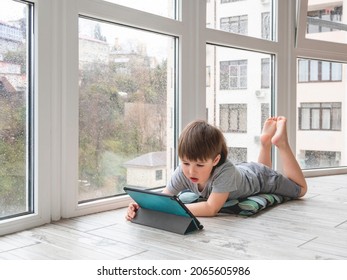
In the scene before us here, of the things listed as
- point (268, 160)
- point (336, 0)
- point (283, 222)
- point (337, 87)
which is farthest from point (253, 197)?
point (336, 0)

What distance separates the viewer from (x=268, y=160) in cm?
207

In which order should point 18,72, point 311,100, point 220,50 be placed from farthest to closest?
point 311,100
point 220,50
point 18,72

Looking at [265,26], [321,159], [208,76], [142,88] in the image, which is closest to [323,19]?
[265,26]

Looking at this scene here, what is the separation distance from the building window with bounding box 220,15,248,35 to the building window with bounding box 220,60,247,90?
16cm

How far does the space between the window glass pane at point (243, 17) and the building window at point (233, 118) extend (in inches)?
15.3

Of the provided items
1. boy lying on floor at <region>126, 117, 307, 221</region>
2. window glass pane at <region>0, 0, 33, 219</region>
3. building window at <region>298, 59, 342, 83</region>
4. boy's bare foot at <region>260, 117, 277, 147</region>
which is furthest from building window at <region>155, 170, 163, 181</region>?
building window at <region>298, 59, 342, 83</region>

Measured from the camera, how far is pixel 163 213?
1434mm

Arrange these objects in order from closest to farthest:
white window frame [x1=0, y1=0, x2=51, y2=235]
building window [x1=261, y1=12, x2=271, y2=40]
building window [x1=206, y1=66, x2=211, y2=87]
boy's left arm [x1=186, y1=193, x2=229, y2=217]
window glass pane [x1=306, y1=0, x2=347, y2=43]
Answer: white window frame [x1=0, y1=0, x2=51, y2=235], boy's left arm [x1=186, y1=193, x2=229, y2=217], building window [x1=206, y1=66, x2=211, y2=87], building window [x1=261, y1=12, x2=271, y2=40], window glass pane [x1=306, y1=0, x2=347, y2=43]

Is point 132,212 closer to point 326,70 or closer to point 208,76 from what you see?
point 208,76

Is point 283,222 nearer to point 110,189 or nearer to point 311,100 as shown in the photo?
point 110,189

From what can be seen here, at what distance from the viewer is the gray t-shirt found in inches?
61.9

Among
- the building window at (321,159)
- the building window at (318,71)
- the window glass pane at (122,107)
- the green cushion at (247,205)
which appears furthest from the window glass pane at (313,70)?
the green cushion at (247,205)

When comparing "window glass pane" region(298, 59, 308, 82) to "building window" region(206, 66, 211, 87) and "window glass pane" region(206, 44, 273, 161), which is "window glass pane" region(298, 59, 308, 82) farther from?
"building window" region(206, 66, 211, 87)

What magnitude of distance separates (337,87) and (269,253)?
5.99ft
